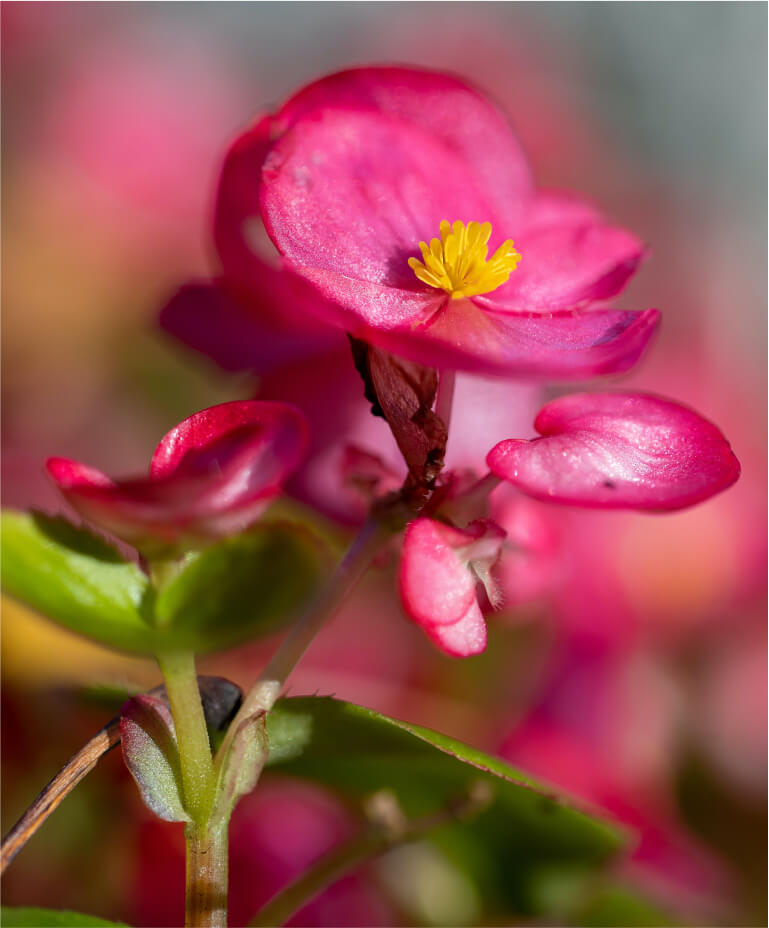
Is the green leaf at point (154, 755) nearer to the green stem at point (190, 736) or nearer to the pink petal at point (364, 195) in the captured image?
the green stem at point (190, 736)

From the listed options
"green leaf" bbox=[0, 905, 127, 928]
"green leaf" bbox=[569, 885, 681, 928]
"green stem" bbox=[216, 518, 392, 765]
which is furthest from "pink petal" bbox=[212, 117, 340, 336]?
"green leaf" bbox=[569, 885, 681, 928]

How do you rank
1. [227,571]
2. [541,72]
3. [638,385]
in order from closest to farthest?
[227,571], [638,385], [541,72]

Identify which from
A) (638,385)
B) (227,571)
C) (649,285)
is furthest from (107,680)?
(649,285)

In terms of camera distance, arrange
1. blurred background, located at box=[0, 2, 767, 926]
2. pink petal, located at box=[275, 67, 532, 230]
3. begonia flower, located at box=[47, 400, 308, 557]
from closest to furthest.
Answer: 1. begonia flower, located at box=[47, 400, 308, 557]
2. pink petal, located at box=[275, 67, 532, 230]
3. blurred background, located at box=[0, 2, 767, 926]

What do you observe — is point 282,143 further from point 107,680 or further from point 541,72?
point 541,72

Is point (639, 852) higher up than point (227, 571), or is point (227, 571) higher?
point (227, 571)

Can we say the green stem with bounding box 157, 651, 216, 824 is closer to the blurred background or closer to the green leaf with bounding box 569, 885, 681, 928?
the blurred background
